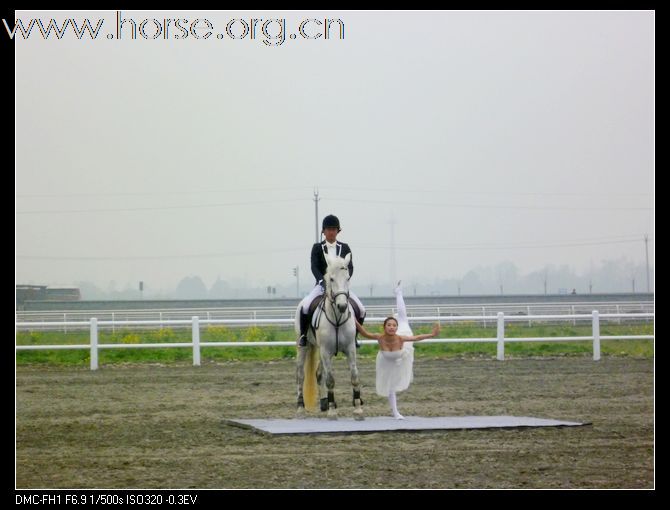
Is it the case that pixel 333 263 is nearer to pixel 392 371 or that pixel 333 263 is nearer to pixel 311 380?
pixel 392 371

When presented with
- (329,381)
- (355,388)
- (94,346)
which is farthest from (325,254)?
(94,346)

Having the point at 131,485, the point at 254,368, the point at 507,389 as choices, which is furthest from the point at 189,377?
the point at 131,485

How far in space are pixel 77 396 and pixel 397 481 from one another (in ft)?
29.5

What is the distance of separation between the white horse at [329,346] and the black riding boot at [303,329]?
0.05 meters

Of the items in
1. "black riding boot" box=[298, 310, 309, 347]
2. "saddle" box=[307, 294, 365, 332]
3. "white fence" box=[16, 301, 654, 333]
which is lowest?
"white fence" box=[16, 301, 654, 333]

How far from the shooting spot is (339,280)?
12.4 metres

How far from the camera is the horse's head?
12.3 m

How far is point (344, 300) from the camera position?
1230cm

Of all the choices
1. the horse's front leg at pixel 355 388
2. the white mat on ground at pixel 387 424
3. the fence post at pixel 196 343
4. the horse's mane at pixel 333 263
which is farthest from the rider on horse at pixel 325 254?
the fence post at pixel 196 343

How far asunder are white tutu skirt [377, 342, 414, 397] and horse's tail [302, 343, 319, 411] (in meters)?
1.02

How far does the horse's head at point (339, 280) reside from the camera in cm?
1234

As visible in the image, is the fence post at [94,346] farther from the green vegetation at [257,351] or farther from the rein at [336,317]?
the rein at [336,317]

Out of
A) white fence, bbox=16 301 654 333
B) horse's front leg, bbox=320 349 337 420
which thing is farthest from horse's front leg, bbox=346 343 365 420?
white fence, bbox=16 301 654 333

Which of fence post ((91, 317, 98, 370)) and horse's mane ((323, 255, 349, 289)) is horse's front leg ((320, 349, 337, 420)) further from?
fence post ((91, 317, 98, 370))
